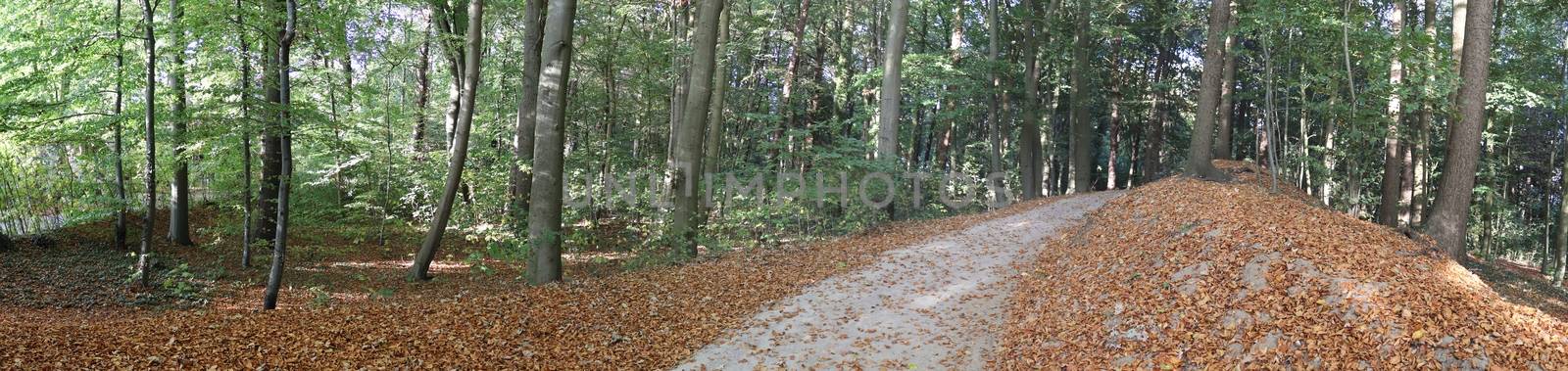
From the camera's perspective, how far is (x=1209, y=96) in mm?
14297

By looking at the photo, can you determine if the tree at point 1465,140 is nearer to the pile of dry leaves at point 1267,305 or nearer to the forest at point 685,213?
the forest at point 685,213

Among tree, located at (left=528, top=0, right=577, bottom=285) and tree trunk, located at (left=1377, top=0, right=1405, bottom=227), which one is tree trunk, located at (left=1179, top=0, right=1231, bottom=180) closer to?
tree trunk, located at (left=1377, top=0, right=1405, bottom=227)

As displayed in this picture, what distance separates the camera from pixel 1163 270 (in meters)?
6.27

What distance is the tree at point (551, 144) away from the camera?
27.1 ft

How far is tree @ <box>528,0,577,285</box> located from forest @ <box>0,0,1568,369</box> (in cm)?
4

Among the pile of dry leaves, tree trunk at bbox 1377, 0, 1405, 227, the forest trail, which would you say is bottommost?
the forest trail

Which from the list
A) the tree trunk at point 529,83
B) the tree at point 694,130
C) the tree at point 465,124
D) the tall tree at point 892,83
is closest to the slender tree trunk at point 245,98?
the tree at point 465,124

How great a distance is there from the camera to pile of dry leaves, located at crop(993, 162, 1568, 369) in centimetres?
404

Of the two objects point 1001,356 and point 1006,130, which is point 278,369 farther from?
point 1006,130

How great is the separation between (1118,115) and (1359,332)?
21.8 meters

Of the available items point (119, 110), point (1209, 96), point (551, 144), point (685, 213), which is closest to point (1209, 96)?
point (1209, 96)

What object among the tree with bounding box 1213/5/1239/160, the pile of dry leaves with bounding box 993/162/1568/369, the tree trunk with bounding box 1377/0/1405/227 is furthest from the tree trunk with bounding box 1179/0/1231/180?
the pile of dry leaves with bounding box 993/162/1568/369

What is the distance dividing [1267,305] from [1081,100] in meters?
15.9

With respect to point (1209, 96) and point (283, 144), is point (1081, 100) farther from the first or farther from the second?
point (283, 144)
